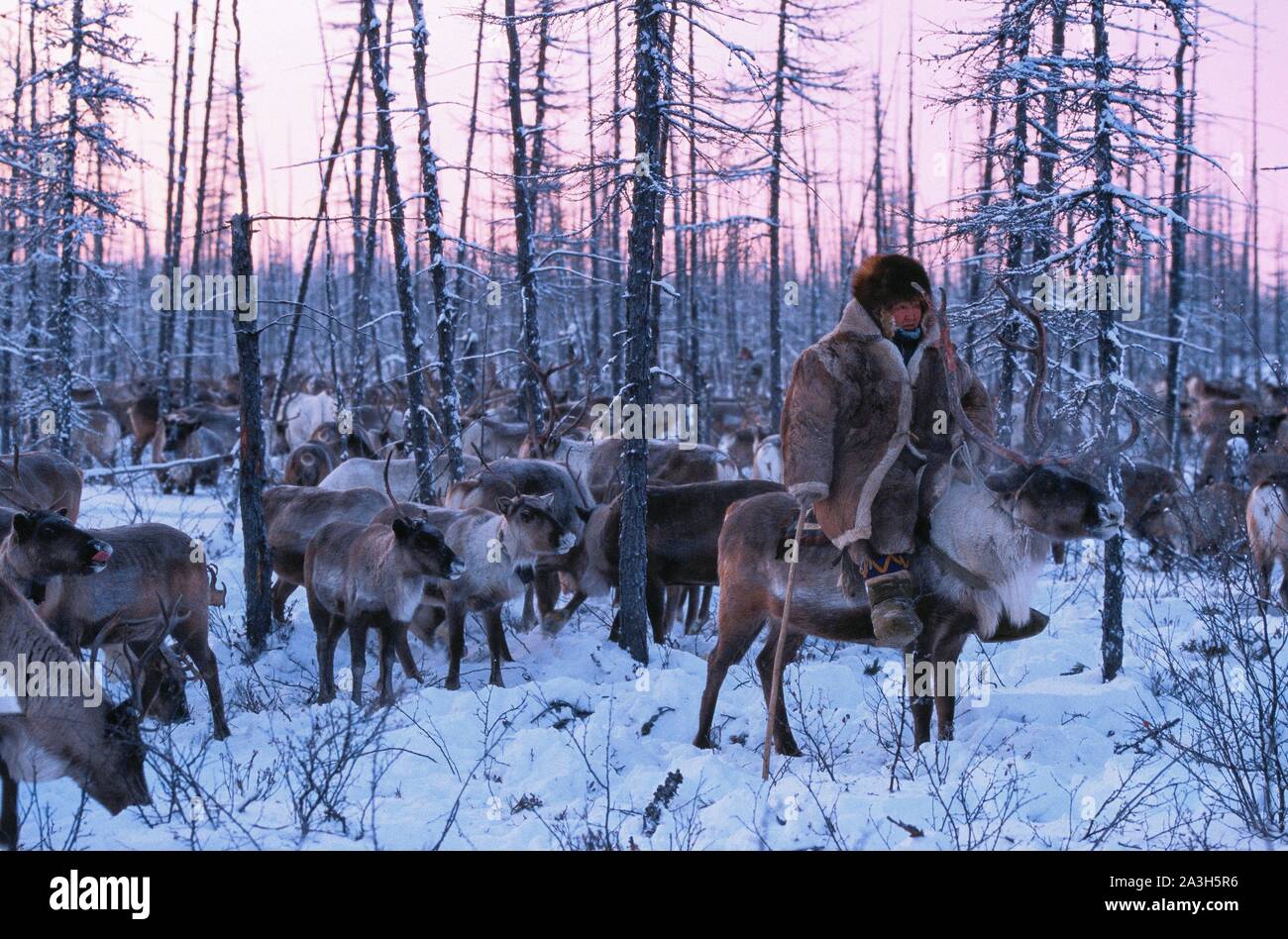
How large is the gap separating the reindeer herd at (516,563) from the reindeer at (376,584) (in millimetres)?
17

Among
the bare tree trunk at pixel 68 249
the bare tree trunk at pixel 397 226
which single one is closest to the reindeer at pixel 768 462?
the bare tree trunk at pixel 397 226

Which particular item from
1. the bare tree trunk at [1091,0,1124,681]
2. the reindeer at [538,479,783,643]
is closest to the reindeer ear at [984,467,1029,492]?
the bare tree trunk at [1091,0,1124,681]

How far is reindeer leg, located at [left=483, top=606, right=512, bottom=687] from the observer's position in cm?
888

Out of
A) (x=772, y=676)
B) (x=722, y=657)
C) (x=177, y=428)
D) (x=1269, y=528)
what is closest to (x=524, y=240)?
(x=177, y=428)

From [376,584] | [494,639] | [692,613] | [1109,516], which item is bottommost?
[692,613]

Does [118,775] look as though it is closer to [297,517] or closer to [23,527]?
[23,527]

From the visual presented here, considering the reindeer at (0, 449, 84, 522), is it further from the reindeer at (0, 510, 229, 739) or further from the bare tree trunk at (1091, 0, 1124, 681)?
the bare tree trunk at (1091, 0, 1124, 681)

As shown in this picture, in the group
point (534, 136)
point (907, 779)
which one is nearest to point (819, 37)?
point (534, 136)

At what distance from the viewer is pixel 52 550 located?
7.47 meters

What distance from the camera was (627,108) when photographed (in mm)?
8586

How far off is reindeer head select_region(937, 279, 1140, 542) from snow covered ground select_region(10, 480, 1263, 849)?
48.3 inches

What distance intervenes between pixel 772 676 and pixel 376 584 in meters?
3.33
